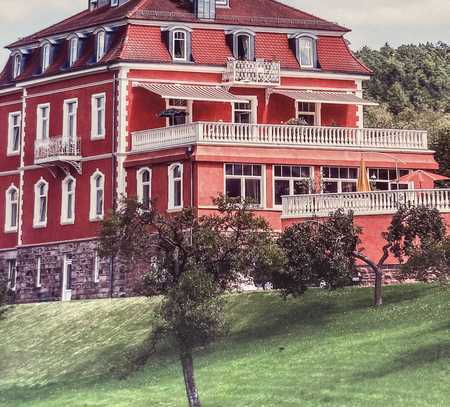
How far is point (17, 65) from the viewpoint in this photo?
81.8 metres

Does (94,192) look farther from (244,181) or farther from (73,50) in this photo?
(244,181)

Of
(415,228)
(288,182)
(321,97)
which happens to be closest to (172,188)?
(288,182)

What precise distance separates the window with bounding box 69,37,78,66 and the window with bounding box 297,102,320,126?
41.8 ft

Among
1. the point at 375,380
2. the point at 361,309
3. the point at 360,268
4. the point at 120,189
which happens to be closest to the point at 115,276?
the point at 120,189

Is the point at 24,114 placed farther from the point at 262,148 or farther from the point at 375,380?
the point at 375,380

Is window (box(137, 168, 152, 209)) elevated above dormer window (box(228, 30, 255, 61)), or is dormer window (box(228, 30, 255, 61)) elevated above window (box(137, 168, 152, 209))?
dormer window (box(228, 30, 255, 61))

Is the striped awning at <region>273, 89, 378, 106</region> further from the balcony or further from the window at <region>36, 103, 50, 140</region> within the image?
the window at <region>36, 103, 50, 140</region>

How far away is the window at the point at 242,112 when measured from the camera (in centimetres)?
7431

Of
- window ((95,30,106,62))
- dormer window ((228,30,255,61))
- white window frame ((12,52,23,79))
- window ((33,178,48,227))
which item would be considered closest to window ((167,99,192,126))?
dormer window ((228,30,255,61))

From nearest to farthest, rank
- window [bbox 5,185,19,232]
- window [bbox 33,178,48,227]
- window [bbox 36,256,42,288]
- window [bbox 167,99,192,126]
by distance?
1. window [bbox 167,99,192,126]
2. window [bbox 36,256,42,288]
3. window [bbox 33,178,48,227]
4. window [bbox 5,185,19,232]

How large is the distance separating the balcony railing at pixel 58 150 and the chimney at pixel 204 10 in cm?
954

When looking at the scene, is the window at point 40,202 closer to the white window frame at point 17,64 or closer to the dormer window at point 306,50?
the white window frame at point 17,64

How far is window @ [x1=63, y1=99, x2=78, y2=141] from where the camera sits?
7575 cm

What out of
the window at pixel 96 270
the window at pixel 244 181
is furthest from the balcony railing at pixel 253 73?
the window at pixel 96 270
